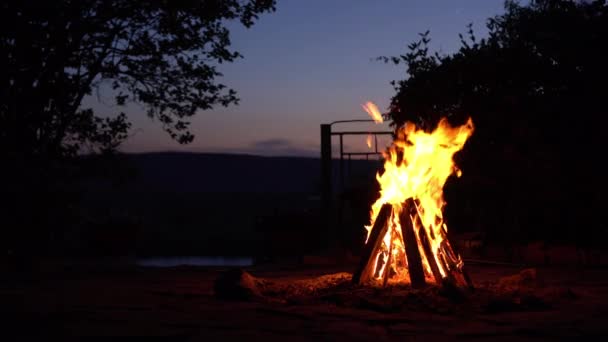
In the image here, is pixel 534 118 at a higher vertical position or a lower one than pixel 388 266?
higher

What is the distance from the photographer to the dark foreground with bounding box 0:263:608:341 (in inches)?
237

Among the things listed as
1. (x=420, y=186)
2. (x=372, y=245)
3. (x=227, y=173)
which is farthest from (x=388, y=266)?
(x=227, y=173)

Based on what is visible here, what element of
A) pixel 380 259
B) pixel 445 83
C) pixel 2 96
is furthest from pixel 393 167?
pixel 2 96

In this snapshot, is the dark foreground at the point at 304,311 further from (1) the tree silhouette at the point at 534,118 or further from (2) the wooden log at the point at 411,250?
(1) the tree silhouette at the point at 534,118

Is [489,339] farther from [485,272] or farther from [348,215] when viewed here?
[348,215]

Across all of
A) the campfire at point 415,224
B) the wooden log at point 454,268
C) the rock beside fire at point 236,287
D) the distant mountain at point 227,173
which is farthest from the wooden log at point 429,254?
the distant mountain at point 227,173

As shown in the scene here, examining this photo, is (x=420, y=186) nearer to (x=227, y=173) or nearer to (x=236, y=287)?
(x=236, y=287)

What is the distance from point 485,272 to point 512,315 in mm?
4388

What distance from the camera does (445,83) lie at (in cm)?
1430

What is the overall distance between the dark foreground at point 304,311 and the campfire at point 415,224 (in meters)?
0.40

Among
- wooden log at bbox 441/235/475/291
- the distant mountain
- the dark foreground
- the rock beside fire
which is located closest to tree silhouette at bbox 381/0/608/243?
the dark foreground

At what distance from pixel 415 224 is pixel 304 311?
6.70ft

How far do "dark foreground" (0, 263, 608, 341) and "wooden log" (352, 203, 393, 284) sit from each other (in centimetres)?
20

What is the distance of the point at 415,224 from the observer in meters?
8.54
